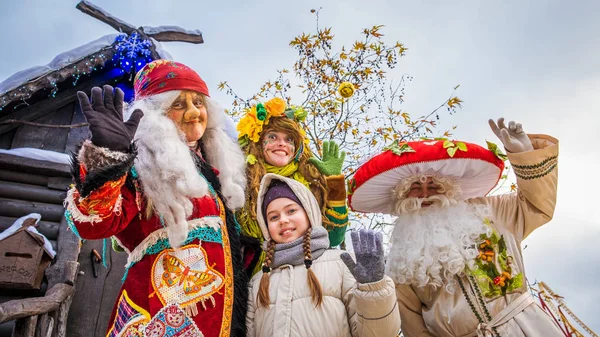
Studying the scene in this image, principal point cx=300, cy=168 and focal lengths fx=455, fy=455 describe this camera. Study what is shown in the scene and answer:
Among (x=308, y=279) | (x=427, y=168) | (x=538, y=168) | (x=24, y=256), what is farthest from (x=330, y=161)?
(x=24, y=256)

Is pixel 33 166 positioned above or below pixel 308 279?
above

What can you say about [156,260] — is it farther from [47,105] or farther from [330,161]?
[47,105]

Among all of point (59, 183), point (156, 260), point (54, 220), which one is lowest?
point (156, 260)

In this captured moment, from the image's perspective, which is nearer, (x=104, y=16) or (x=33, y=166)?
(x=33, y=166)

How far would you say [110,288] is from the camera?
4.79 metres

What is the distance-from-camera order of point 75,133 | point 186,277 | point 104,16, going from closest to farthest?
point 186,277 < point 75,133 < point 104,16

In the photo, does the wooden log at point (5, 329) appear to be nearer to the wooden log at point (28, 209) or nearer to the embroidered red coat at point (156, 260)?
the wooden log at point (28, 209)

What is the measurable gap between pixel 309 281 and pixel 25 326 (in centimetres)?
282

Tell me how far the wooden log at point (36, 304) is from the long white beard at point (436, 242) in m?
3.01

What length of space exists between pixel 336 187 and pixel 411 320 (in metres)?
1.05

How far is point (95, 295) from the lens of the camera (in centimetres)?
470

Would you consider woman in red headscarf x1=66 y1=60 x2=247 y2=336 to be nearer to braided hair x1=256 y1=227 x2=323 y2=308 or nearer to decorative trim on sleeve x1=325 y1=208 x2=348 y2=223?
braided hair x1=256 y1=227 x2=323 y2=308

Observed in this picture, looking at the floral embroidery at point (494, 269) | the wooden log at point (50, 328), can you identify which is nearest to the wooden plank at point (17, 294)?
the wooden log at point (50, 328)

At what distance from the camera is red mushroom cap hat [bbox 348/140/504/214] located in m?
2.90
